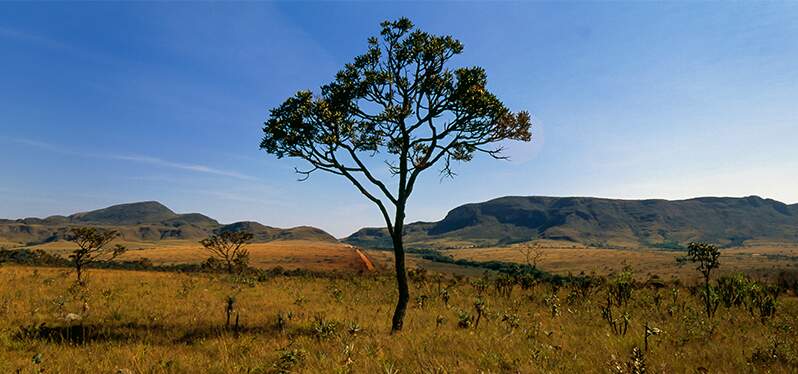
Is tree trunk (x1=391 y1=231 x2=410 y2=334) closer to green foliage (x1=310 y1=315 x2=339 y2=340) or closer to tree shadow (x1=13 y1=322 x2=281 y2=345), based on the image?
green foliage (x1=310 y1=315 x2=339 y2=340)

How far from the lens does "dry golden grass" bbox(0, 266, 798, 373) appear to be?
8102 mm

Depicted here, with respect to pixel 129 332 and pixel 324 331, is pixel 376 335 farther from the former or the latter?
pixel 129 332

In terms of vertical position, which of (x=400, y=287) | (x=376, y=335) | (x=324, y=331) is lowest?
(x=376, y=335)

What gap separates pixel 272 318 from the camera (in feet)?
49.8

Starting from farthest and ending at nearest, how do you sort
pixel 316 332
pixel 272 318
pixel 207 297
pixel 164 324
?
pixel 207 297 → pixel 272 318 → pixel 164 324 → pixel 316 332

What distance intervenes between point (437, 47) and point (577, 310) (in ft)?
41.6

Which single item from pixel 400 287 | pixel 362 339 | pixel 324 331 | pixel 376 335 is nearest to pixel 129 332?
pixel 324 331

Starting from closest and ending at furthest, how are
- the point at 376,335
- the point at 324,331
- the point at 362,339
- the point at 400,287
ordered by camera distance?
the point at 362,339
the point at 324,331
the point at 376,335
the point at 400,287

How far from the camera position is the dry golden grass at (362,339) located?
26.6ft

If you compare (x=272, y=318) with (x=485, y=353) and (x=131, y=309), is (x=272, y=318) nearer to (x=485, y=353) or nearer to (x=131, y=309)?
(x=131, y=309)

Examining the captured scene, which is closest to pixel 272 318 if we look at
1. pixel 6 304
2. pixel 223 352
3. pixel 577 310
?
pixel 223 352

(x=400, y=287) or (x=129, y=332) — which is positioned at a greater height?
(x=400, y=287)

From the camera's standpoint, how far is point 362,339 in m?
11.0

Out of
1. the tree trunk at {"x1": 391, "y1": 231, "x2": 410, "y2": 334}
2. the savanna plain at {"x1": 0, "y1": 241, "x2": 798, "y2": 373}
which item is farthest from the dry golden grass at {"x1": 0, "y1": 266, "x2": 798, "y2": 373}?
the tree trunk at {"x1": 391, "y1": 231, "x2": 410, "y2": 334}
